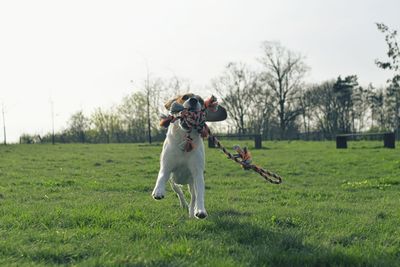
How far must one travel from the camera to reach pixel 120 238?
17.3 ft

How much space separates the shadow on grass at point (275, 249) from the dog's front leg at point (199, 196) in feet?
1.20

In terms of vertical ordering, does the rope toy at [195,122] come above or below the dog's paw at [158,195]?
above

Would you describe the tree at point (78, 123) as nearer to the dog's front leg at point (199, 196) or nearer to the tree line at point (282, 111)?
the tree line at point (282, 111)

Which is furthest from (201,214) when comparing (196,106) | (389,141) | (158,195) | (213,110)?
(389,141)

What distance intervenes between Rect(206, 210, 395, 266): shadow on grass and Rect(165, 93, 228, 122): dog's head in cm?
149

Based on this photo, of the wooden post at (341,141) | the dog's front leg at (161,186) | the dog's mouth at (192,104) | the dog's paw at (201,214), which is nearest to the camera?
the dog's paw at (201,214)

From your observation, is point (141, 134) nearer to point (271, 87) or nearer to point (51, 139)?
point (51, 139)

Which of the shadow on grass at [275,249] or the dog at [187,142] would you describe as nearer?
the shadow on grass at [275,249]

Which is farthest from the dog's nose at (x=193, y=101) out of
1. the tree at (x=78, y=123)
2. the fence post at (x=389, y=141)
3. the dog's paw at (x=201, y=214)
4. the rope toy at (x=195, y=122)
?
the tree at (x=78, y=123)

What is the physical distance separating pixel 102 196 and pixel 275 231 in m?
Answer: 4.98

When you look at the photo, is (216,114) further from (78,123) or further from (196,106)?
(78,123)

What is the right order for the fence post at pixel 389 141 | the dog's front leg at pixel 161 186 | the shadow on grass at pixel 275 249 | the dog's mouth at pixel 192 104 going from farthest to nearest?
1. the fence post at pixel 389 141
2. the dog's mouth at pixel 192 104
3. the dog's front leg at pixel 161 186
4. the shadow on grass at pixel 275 249

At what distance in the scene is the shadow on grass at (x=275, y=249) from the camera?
4488 mm

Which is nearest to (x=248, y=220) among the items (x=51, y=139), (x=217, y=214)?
(x=217, y=214)
